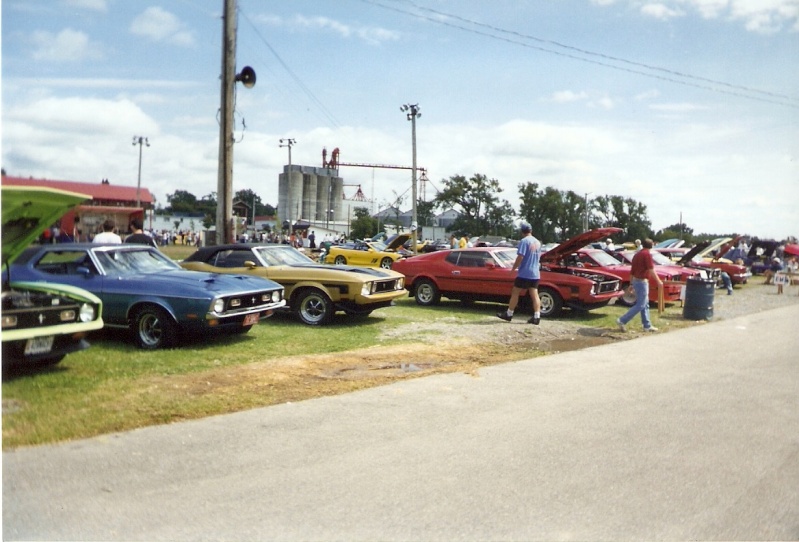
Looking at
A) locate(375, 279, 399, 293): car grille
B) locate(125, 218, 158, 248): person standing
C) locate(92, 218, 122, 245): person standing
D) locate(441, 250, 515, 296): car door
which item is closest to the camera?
locate(92, 218, 122, 245): person standing

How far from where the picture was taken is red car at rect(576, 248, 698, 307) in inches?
597

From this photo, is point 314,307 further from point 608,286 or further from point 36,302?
point 608,286

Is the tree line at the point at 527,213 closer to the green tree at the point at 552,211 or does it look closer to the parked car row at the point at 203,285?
the green tree at the point at 552,211

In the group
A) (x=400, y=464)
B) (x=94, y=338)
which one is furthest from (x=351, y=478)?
(x=94, y=338)

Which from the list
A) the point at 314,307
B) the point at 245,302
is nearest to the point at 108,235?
the point at 245,302

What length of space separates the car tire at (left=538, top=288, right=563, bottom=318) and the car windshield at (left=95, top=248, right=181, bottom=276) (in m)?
7.15

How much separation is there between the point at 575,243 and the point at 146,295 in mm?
8586

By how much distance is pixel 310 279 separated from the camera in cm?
1063

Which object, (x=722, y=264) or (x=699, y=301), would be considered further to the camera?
(x=722, y=264)

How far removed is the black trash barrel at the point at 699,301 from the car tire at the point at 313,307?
7.71 m

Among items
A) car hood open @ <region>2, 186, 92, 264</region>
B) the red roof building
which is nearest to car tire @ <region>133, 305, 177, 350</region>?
the red roof building

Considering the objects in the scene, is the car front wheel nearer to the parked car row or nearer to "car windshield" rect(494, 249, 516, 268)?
the parked car row

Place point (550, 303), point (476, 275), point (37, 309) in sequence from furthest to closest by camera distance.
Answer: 1. point (476, 275)
2. point (550, 303)
3. point (37, 309)

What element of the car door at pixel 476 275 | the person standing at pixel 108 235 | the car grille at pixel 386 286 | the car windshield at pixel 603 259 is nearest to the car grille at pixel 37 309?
the person standing at pixel 108 235
